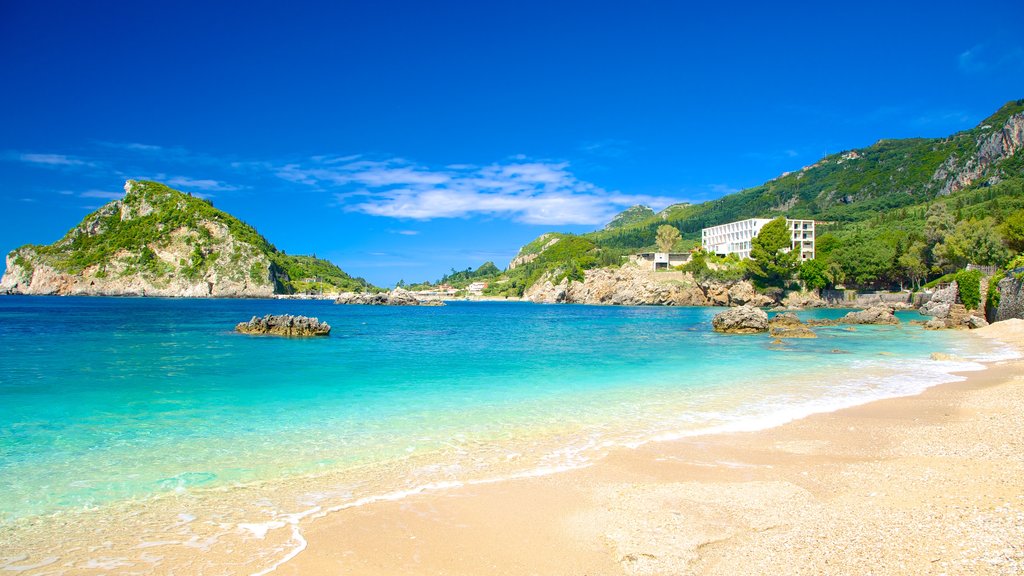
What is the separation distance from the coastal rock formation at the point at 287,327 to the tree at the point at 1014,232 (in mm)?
73182

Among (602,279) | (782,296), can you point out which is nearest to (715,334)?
(782,296)

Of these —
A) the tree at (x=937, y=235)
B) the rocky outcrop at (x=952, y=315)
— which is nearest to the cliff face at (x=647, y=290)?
the tree at (x=937, y=235)

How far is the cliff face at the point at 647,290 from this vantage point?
97981 mm

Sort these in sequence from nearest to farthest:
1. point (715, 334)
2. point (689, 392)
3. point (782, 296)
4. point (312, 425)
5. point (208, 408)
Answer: point (312, 425) → point (208, 408) → point (689, 392) → point (715, 334) → point (782, 296)

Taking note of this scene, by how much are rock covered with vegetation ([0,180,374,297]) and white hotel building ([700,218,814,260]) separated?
12061 centimetres

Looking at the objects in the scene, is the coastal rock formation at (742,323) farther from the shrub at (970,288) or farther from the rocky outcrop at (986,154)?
the rocky outcrop at (986,154)

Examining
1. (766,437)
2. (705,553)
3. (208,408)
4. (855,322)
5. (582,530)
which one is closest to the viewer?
(705,553)

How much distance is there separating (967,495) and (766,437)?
390 cm

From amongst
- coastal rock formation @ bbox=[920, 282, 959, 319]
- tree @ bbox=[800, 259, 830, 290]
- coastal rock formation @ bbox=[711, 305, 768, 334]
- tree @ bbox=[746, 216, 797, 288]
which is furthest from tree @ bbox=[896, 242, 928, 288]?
coastal rock formation @ bbox=[711, 305, 768, 334]

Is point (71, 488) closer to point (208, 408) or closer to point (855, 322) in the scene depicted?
point (208, 408)

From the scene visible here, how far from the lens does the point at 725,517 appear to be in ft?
21.1

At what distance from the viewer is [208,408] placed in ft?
44.4

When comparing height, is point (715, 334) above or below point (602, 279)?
below

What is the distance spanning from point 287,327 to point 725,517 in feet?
122
